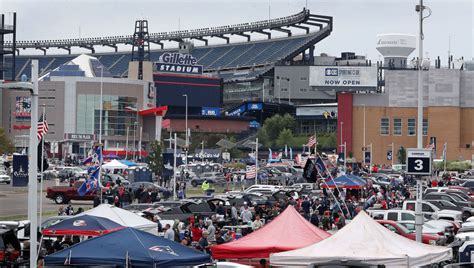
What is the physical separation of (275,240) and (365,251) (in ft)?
10.9

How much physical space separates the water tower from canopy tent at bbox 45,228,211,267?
132743 millimetres

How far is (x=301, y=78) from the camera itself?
17025 cm

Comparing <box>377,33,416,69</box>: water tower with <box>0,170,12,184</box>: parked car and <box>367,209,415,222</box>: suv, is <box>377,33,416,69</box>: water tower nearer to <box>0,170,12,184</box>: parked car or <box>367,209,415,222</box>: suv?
<box>0,170,12,184</box>: parked car

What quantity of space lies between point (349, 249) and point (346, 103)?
3938 inches

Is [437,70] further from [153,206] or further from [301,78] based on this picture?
[153,206]

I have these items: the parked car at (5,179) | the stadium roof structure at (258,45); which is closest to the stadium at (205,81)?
the stadium roof structure at (258,45)

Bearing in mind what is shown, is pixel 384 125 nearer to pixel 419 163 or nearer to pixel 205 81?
pixel 205 81

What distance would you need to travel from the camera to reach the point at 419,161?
26.1 m

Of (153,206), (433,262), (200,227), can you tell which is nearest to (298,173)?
(153,206)

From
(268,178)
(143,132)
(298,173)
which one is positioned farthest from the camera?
(143,132)

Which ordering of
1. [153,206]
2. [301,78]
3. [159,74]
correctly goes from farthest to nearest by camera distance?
[301,78], [159,74], [153,206]

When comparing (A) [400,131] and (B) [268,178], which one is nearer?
(B) [268,178]

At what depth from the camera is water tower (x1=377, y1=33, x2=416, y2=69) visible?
497 ft

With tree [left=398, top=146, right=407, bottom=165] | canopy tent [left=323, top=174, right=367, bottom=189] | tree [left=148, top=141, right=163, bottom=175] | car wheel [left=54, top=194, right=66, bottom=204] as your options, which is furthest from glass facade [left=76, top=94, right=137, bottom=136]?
canopy tent [left=323, top=174, right=367, bottom=189]
